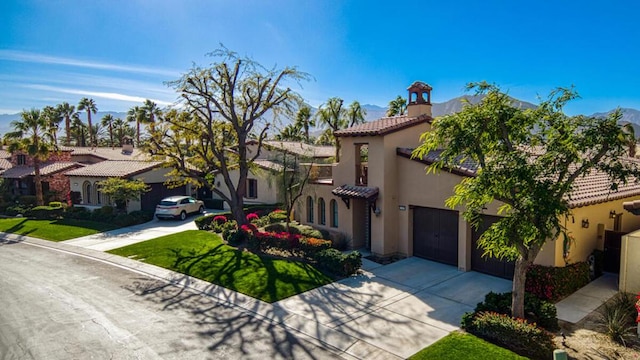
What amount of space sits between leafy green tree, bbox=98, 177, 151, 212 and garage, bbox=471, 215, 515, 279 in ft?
75.4

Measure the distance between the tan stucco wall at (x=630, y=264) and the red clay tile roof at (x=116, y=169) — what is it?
92.0 feet

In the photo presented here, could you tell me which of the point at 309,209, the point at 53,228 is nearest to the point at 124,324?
the point at 309,209

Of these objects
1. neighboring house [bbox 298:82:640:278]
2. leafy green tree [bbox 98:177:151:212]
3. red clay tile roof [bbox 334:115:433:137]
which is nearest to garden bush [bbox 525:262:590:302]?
neighboring house [bbox 298:82:640:278]

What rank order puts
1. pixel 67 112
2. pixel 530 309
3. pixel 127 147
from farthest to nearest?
pixel 67 112, pixel 127 147, pixel 530 309

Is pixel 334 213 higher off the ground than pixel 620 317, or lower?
higher

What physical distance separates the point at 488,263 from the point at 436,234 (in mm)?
2381

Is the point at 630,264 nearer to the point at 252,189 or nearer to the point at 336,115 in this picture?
the point at 252,189

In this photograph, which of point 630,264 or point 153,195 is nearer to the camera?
point 630,264

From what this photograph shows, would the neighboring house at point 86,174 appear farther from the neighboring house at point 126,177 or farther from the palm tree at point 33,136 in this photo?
the palm tree at point 33,136

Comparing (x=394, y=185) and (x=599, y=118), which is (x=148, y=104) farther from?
(x=599, y=118)

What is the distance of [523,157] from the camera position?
348 inches

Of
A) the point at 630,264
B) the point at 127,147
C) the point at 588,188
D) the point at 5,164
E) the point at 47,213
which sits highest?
the point at 127,147

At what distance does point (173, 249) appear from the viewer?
20.0 meters

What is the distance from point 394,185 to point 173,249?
11150 millimetres
